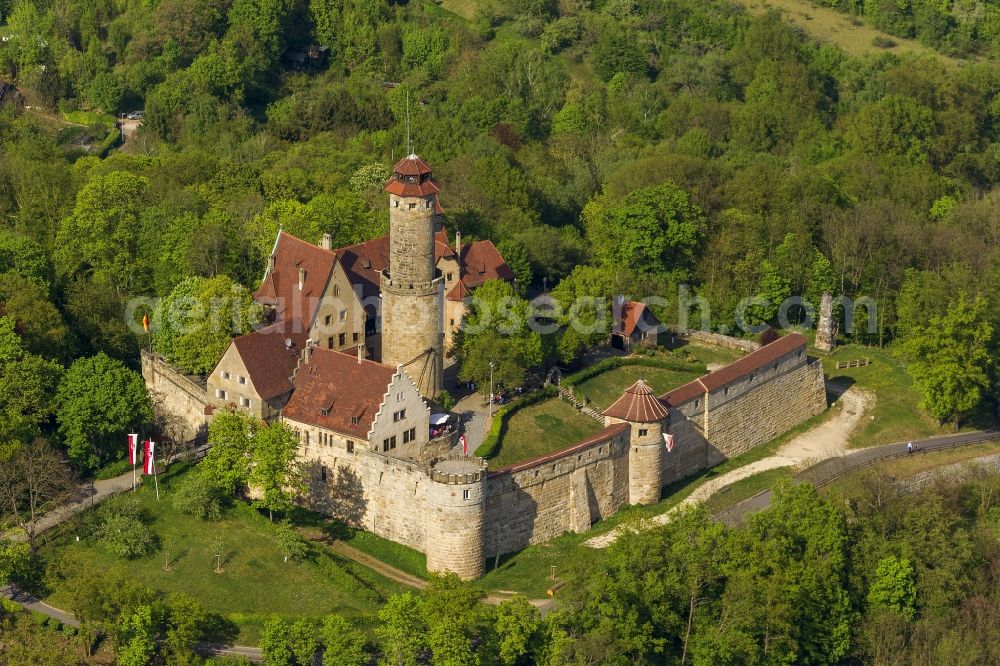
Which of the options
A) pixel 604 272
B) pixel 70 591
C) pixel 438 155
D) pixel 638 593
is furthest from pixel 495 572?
pixel 438 155

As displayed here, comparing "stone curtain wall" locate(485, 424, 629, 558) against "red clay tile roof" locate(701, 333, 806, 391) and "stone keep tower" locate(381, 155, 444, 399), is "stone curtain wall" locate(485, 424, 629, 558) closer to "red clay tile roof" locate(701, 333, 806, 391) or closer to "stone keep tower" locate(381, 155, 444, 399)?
"red clay tile roof" locate(701, 333, 806, 391)

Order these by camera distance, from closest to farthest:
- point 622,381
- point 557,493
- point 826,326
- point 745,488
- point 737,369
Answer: point 557,493
point 745,488
point 737,369
point 622,381
point 826,326

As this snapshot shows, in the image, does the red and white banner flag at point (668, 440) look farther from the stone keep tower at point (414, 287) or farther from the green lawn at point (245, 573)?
the green lawn at point (245, 573)

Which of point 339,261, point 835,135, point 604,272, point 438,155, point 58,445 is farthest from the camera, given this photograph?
point 835,135

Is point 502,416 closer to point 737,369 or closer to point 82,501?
point 737,369

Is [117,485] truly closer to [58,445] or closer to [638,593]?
[58,445]

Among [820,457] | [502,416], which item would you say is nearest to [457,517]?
[502,416]
